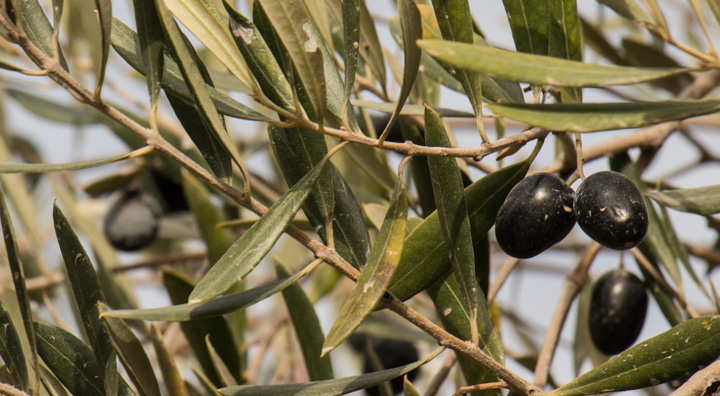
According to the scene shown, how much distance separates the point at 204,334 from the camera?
1097 millimetres

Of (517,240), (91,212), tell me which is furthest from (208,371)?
(91,212)

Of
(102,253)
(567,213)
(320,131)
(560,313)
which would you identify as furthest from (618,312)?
(102,253)

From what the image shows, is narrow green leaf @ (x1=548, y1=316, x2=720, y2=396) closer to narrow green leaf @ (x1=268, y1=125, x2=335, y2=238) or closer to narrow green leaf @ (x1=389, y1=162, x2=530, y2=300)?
narrow green leaf @ (x1=389, y1=162, x2=530, y2=300)

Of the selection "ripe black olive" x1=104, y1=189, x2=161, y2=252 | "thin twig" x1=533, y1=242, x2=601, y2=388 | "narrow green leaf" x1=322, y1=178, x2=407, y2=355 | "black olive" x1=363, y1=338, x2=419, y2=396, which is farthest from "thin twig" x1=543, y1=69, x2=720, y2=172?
"ripe black olive" x1=104, y1=189, x2=161, y2=252

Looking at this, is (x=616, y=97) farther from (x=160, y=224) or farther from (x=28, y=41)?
(x=28, y=41)

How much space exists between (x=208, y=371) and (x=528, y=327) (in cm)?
111

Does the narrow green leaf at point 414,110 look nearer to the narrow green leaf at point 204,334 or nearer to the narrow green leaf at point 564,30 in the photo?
the narrow green leaf at point 564,30

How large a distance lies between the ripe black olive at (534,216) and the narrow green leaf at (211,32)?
0.28m

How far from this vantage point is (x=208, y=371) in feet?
3.61

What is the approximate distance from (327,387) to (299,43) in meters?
0.32

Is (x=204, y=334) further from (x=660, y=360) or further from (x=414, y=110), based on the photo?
(x=660, y=360)

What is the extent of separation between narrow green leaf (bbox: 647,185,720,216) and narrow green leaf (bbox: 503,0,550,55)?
0.30m

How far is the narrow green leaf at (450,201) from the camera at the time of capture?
68 cm

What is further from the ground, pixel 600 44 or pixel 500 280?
pixel 600 44
